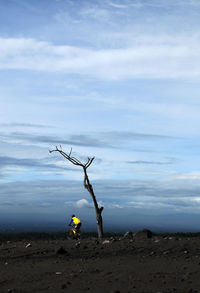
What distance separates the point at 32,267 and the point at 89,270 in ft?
9.97

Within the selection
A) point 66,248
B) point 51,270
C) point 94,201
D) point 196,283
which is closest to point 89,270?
point 51,270

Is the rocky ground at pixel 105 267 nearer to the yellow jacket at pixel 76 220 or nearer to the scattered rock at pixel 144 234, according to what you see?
the scattered rock at pixel 144 234

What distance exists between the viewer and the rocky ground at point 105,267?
14.8 meters

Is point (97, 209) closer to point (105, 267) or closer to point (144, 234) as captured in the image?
point (144, 234)

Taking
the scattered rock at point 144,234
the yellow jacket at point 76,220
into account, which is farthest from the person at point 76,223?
the scattered rock at point 144,234

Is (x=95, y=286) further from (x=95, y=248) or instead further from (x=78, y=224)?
(x=78, y=224)

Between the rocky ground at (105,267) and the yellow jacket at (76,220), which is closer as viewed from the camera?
the rocky ground at (105,267)

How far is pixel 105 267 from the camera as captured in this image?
17.5 meters

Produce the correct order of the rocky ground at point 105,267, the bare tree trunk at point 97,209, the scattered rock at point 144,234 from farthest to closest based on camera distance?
the bare tree trunk at point 97,209, the scattered rock at point 144,234, the rocky ground at point 105,267

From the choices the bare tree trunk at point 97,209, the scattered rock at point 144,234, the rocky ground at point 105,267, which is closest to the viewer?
the rocky ground at point 105,267

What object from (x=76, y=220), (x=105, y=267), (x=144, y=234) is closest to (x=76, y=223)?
(x=76, y=220)

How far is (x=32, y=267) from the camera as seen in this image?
19000mm

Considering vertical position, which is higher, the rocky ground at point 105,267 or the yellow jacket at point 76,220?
the yellow jacket at point 76,220

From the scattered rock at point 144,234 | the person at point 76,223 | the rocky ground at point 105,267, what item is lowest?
the rocky ground at point 105,267
